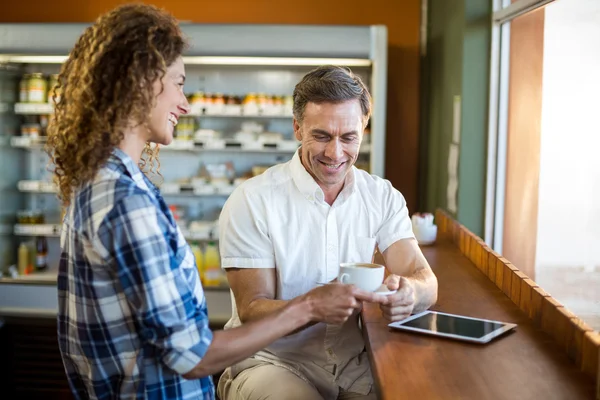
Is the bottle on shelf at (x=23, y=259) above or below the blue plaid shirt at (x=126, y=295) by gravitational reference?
below

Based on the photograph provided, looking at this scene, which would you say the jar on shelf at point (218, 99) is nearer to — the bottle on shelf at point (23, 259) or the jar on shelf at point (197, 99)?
the jar on shelf at point (197, 99)

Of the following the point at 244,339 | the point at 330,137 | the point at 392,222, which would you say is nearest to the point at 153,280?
the point at 244,339

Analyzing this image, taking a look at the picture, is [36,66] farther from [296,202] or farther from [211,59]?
[296,202]

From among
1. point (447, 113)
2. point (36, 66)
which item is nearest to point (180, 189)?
point (36, 66)

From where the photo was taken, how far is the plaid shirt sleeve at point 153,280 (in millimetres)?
1333

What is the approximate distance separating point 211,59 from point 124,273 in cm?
309

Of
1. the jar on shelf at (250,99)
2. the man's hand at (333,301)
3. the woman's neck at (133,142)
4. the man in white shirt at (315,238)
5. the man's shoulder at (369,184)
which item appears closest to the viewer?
the woman's neck at (133,142)

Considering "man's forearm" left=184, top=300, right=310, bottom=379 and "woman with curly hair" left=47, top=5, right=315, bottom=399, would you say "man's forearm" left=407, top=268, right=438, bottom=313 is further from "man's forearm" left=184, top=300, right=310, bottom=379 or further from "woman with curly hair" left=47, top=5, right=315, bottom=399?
"woman with curly hair" left=47, top=5, right=315, bottom=399

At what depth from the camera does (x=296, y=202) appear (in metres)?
2.21

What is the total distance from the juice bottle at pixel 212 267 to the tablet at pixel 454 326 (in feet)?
9.10

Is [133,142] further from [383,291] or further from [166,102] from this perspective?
[383,291]

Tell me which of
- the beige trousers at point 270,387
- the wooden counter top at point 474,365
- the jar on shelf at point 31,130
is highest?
the jar on shelf at point 31,130

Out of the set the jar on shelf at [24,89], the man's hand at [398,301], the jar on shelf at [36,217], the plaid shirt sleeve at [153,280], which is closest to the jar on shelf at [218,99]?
the jar on shelf at [24,89]

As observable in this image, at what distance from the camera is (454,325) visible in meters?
1.83
